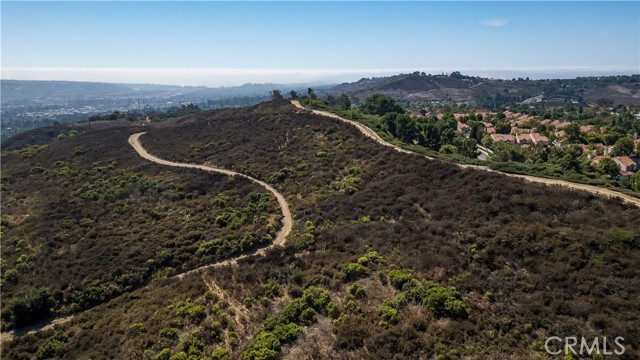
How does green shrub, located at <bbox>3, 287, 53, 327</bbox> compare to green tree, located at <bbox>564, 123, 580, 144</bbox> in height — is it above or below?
below

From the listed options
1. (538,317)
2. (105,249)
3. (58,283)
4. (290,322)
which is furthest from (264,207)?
(538,317)

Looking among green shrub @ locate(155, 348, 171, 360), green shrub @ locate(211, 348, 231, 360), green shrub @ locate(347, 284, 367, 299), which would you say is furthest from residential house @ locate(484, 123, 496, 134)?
green shrub @ locate(155, 348, 171, 360)

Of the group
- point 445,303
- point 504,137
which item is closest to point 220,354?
point 445,303

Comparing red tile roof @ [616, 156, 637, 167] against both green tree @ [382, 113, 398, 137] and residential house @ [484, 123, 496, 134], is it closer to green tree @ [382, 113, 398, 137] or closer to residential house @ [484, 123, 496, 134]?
residential house @ [484, 123, 496, 134]

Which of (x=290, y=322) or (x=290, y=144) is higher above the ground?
(x=290, y=144)

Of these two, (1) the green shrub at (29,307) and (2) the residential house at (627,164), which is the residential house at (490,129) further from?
(1) the green shrub at (29,307)

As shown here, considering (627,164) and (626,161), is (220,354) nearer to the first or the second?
(627,164)

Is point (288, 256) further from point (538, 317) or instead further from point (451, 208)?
point (538, 317)

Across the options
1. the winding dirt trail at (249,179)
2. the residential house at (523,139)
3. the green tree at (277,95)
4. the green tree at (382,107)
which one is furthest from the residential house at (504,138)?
the winding dirt trail at (249,179)
